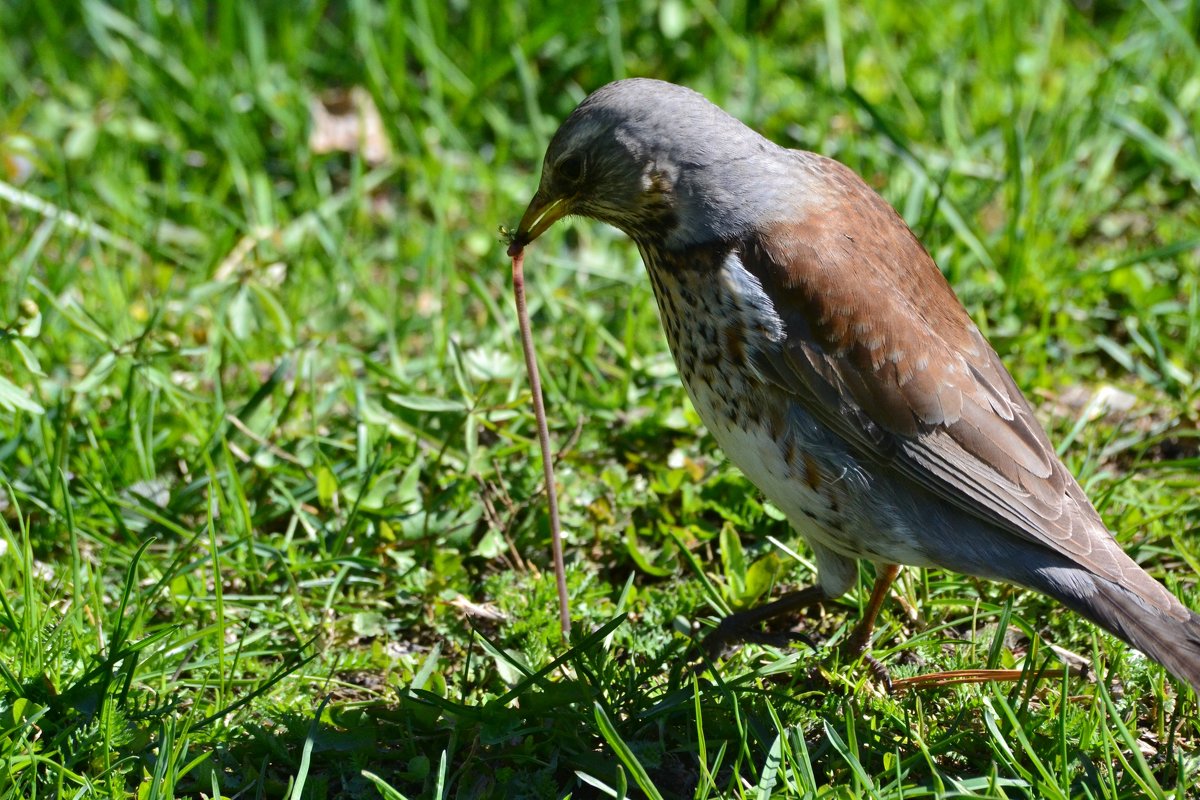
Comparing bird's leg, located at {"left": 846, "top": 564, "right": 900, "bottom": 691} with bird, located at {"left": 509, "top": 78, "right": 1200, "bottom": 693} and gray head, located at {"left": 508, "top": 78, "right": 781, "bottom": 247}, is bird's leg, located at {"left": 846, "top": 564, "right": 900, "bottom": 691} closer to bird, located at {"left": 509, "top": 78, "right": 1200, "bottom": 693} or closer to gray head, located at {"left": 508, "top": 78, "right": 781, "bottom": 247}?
bird, located at {"left": 509, "top": 78, "right": 1200, "bottom": 693}

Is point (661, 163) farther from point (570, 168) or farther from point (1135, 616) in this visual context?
point (1135, 616)

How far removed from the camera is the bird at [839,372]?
3123mm

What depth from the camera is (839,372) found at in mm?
3172

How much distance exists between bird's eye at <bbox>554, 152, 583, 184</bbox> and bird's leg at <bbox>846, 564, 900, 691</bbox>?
1.24 metres

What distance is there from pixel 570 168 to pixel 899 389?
3.23 ft

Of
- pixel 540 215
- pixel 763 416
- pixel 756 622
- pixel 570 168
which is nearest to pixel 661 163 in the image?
pixel 570 168

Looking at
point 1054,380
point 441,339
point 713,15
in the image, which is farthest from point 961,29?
point 441,339

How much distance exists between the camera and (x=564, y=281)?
5.06 m

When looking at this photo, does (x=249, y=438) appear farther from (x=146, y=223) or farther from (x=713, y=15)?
(x=713, y=15)

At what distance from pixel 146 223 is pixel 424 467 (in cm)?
193

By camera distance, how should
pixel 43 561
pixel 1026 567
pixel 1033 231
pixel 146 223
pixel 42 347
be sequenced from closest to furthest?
pixel 1026 567, pixel 43 561, pixel 42 347, pixel 1033 231, pixel 146 223

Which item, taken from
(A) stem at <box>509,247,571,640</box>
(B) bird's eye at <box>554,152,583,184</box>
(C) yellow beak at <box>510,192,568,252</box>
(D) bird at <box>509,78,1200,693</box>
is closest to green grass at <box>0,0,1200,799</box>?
(A) stem at <box>509,247,571,640</box>

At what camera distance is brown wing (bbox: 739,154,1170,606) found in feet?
10.2

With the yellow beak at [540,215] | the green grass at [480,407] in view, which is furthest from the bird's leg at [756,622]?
the yellow beak at [540,215]
